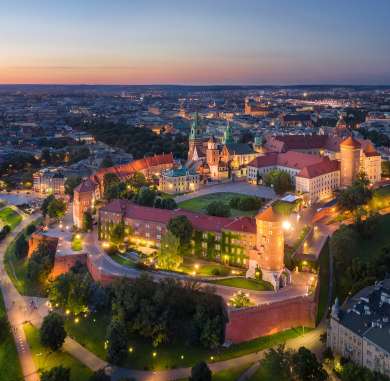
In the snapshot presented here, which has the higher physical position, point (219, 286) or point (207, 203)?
point (207, 203)

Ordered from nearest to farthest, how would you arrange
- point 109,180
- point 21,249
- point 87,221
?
point 87,221 < point 21,249 < point 109,180

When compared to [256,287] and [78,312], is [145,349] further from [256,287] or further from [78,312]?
[256,287]

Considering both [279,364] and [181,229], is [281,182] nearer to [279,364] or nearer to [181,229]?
[181,229]

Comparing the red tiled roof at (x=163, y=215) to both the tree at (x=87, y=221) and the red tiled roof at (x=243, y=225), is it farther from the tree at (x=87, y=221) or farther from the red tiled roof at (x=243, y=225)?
the tree at (x=87, y=221)

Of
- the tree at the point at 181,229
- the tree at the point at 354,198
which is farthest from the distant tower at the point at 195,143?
the tree at the point at 181,229

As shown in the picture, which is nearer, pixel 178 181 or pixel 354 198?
pixel 354 198

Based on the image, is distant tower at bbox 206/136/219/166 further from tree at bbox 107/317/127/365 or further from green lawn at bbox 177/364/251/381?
green lawn at bbox 177/364/251/381

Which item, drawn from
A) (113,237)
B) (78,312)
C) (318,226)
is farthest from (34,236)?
(318,226)

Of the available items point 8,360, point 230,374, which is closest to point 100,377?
point 230,374
